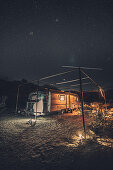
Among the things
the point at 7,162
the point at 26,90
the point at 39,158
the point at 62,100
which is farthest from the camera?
the point at 26,90

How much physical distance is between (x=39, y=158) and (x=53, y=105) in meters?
9.53

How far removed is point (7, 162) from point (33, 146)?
3.65 feet

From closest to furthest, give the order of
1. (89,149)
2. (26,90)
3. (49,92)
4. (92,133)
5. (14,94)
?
(89,149)
(92,133)
(49,92)
(14,94)
(26,90)

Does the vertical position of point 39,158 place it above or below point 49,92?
below

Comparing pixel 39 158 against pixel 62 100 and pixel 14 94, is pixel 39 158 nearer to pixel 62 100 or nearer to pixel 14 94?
pixel 62 100

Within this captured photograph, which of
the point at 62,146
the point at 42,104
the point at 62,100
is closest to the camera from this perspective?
the point at 62,146

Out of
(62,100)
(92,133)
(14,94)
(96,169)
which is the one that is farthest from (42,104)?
(14,94)

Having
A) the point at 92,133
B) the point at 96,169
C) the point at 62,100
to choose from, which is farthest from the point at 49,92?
the point at 96,169

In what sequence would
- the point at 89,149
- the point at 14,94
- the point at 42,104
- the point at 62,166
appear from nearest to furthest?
the point at 62,166 → the point at 89,149 → the point at 42,104 → the point at 14,94

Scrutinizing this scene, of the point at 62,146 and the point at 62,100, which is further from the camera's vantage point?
the point at 62,100

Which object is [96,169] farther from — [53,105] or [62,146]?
[53,105]

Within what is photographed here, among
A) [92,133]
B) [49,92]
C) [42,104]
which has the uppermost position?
[49,92]

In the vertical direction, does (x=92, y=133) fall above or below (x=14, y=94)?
below

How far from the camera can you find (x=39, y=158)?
2750mm
